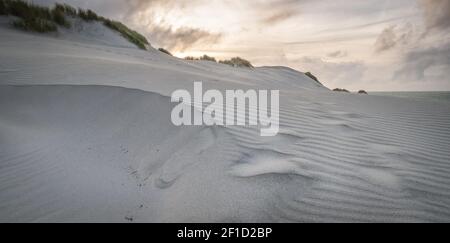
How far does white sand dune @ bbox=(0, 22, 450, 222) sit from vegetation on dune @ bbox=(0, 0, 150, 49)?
7646 millimetres

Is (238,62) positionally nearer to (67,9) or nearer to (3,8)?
(67,9)

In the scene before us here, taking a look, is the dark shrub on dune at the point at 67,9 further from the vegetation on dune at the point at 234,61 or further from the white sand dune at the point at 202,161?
the white sand dune at the point at 202,161

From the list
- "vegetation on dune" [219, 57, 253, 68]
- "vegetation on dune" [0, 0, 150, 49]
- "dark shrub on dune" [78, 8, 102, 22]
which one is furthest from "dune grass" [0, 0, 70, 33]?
"vegetation on dune" [219, 57, 253, 68]

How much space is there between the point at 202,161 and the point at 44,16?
13099 mm

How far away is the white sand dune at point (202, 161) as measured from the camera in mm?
2234

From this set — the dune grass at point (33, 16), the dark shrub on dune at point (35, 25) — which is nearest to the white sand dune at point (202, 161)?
the dark shrub on dune at point (35, 25)

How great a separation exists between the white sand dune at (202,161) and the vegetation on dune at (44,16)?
25.1 ft

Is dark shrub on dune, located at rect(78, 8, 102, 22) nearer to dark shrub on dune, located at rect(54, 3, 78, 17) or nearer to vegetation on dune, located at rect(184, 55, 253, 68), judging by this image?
dark shrub on dune, located at rect(54, 3, 78, 17)

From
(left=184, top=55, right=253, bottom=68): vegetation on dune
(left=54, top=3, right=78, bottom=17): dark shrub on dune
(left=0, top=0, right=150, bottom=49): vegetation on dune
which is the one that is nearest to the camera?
(left=0, top=0, right=150, bottom=49): vegetation on dune

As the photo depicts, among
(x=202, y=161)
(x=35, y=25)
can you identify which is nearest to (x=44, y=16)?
(x=35, y=25)

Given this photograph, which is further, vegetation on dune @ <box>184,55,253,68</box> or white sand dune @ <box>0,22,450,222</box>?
vegetation on dune @ <box>184,55,253,68</box>

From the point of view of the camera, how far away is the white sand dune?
223 centimetres
